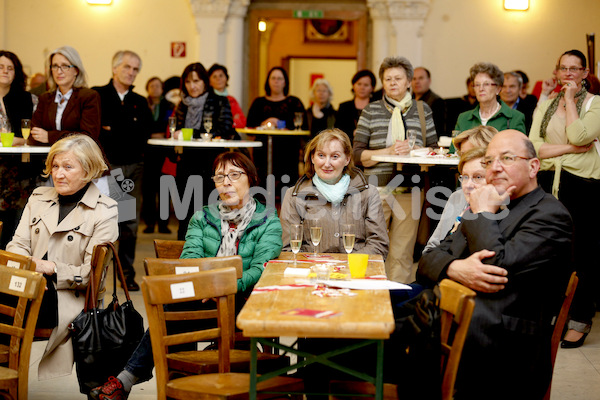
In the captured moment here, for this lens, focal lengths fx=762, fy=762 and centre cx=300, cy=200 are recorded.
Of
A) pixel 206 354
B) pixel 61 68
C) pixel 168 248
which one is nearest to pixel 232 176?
pixel 168 248

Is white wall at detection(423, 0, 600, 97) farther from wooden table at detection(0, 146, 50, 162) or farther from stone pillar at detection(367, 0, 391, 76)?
wooden table at detection(0, 146, 50, 162)

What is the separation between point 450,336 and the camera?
275 cm

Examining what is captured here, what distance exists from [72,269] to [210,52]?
6061 mm

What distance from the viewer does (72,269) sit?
359 centimetres

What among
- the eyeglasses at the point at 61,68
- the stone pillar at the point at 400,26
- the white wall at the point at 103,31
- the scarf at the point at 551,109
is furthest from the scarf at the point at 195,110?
the stone pillar at the point at 400,26

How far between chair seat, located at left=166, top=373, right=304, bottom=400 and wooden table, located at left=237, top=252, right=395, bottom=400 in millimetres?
174

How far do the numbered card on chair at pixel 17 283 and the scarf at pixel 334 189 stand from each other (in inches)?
65.4

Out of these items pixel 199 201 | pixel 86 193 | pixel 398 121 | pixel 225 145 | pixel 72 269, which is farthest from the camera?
pixel 199 201

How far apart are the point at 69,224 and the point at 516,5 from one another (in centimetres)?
696

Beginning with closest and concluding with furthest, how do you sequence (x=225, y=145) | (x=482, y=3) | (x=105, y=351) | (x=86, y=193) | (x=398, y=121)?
(x=105, y=351) < (x=86, y=193) < (x=398, y=121) < (x=225, y=145) < (x=482, y=3)

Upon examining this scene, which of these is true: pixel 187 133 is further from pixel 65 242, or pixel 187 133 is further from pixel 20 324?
pixel 20 324

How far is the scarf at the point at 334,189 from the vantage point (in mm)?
4055

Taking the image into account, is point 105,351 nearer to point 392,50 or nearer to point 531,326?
point 531,326

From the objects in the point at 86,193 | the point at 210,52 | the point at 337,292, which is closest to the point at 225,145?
the point at 86,193
